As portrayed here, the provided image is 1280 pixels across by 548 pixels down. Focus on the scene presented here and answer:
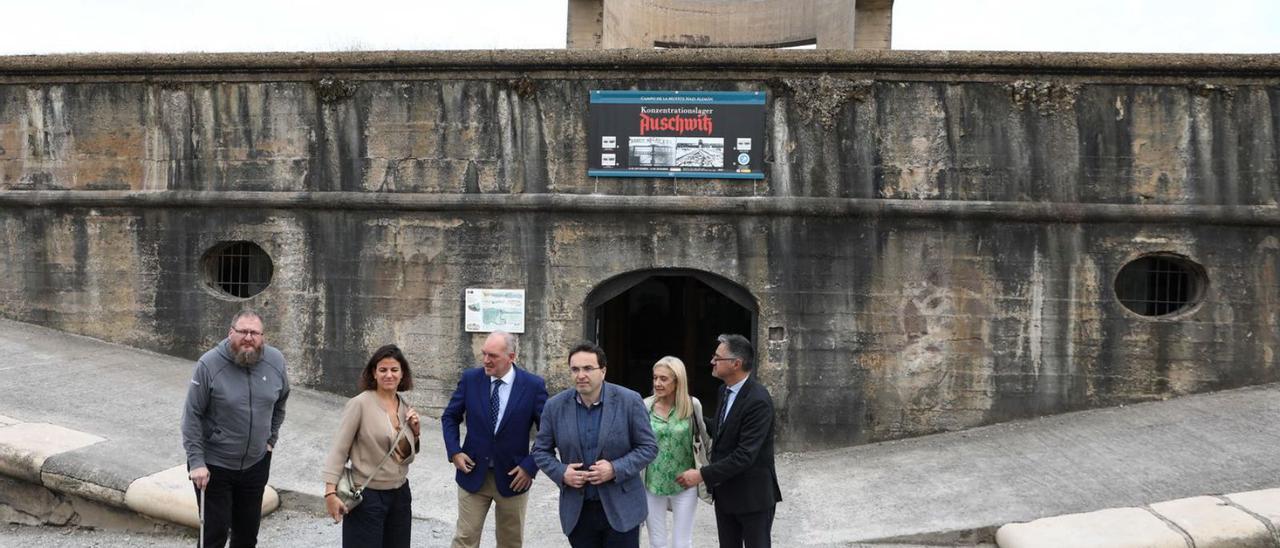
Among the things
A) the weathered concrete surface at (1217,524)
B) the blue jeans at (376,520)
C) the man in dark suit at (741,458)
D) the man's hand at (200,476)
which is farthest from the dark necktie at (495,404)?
the weathered concrete surface at (1217,524)

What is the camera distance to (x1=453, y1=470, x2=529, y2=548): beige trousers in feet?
19.0

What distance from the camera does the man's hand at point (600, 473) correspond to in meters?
5.13

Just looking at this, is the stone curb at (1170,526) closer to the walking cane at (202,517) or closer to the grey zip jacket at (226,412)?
the grey zip jacket at (226,412)

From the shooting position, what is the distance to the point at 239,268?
11.7m

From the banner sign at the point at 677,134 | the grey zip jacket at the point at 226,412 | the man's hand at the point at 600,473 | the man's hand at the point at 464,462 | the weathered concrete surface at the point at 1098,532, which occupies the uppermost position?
the banner sign at the point at 677,134

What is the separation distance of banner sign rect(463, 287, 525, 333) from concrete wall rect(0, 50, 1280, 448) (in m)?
0.13

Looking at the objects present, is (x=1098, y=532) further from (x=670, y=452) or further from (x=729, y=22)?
(x=729, y=22)

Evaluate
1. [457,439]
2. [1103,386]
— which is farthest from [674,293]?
[457,439]

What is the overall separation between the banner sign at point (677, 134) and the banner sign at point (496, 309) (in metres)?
1.60

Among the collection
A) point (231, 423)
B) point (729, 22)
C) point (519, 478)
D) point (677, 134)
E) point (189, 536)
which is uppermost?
point (729, 22)

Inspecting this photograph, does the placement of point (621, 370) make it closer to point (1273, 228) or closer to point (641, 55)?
point (641, 55)

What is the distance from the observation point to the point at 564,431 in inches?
209

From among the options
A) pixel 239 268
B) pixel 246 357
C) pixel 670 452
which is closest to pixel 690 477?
pixel 670 452

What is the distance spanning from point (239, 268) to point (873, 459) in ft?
24.4
